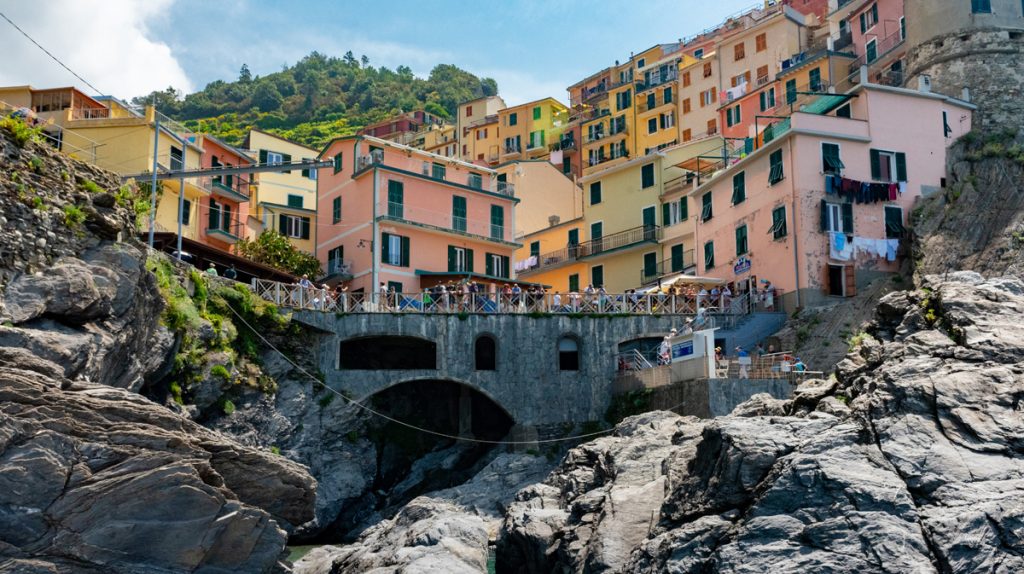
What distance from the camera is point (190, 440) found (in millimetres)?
23328

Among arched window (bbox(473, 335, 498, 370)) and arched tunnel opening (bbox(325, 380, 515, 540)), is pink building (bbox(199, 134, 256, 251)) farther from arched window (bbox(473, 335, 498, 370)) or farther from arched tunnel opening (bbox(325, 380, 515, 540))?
arched window (bbox(473, 335, 498, 370))

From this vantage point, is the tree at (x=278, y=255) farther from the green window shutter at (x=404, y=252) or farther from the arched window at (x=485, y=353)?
the arched window at (x=485, y=353)

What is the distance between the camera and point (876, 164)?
1850 inches

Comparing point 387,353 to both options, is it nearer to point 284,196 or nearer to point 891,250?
point 891,250

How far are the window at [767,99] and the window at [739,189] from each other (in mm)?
13049

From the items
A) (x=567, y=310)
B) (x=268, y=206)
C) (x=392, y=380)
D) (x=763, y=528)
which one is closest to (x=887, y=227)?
(x=567, y=310)

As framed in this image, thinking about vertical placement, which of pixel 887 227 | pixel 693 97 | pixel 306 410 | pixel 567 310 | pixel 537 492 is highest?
pixel 693 97

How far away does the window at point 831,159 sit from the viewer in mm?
45750

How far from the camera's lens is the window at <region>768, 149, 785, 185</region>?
46.6m

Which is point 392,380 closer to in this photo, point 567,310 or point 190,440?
point 567,310

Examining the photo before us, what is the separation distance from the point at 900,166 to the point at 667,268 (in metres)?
13.9

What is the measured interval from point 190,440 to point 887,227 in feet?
108

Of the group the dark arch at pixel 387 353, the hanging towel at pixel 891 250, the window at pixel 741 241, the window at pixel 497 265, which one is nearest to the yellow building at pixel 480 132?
the window at pixel 497 265

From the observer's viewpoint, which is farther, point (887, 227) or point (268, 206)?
point (268, 206)
